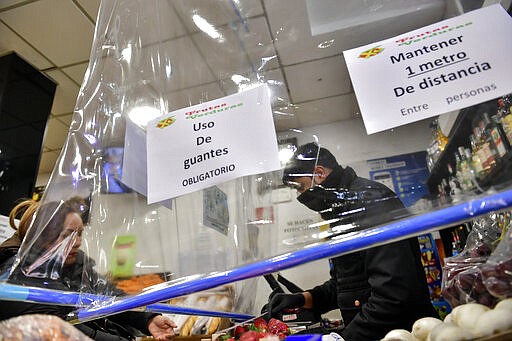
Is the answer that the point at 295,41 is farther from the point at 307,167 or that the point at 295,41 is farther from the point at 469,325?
the point at 469,325

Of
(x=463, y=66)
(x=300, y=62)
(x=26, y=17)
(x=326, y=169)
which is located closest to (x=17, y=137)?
(x=26, y=17)

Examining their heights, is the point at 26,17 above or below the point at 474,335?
above

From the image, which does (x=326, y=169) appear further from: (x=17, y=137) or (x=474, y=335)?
(x=17, y=137)

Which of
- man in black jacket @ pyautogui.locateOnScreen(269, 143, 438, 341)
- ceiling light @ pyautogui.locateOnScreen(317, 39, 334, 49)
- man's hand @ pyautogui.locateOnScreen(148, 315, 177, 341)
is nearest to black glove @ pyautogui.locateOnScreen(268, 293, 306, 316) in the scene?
man in black jacket @ pyautogui.locateOnScreen(269, 143, 438, 341)

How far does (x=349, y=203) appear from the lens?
65 centimetres

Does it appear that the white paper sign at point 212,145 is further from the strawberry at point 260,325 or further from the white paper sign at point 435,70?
the strawberry at point 260,325

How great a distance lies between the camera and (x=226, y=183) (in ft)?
2.43

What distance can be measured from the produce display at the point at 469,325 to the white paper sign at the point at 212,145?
1.17 feet

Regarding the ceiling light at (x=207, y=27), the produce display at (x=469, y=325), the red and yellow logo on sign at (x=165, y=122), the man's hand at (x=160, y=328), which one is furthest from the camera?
the man's hand at (x=160, y=328)

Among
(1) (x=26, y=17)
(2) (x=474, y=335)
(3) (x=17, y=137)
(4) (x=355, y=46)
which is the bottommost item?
(2) (x=474, y=335)

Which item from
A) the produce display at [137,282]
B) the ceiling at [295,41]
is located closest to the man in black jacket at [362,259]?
the ceiling at [295,41]

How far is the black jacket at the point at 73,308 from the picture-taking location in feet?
2.41

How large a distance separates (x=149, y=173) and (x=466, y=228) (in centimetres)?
190

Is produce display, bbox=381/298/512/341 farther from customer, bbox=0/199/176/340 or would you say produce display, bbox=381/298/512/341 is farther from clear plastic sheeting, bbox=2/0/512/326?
customer, bbox=0/199/176/340
